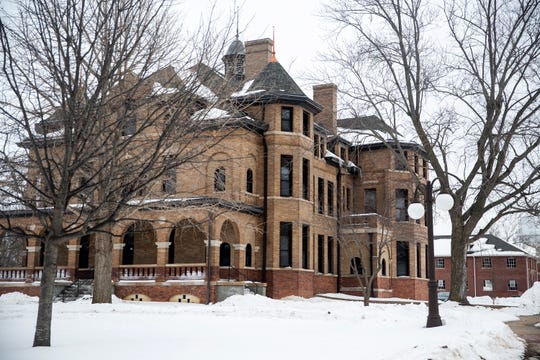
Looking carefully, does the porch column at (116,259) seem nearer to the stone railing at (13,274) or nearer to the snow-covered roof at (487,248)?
the stone railing at (13,274)

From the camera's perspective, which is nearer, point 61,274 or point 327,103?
point 61,274

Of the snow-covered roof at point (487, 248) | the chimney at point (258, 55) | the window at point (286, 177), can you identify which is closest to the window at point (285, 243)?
the window at point (286, 177)

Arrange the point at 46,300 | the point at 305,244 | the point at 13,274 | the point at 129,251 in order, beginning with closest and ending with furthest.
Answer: the point at 46,300 → the point at 13,274 → the point at 129,251 → the point at 305,244

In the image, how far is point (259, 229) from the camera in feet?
98.3

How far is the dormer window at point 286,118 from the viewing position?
32697 mm

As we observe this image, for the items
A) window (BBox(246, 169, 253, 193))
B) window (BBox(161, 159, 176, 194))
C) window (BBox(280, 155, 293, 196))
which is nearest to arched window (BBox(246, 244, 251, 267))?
window (BBox(246, 169, 253, 193))

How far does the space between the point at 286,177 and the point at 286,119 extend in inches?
125

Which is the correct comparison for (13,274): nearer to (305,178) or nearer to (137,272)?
(137,272)

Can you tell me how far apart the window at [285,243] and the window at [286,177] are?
180 cm

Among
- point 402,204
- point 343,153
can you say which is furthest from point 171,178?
point 402,204

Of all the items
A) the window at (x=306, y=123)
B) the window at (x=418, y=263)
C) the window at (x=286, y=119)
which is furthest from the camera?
the window at (x=418, y=263)

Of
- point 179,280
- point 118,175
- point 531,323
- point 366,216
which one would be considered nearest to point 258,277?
point 179,280

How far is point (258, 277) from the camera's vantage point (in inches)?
1222

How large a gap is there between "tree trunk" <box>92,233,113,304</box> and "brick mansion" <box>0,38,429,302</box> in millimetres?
2604
